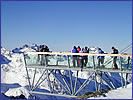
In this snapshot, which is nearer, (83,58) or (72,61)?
(83,58)

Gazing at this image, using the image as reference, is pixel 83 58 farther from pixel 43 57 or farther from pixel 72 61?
pixel 43 57

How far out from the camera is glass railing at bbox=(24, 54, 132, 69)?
1681 centimetres

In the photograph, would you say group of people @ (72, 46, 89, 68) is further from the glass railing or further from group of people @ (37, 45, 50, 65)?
group of people @ (37, 45, 50, 65)

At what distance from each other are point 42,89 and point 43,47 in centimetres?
13454

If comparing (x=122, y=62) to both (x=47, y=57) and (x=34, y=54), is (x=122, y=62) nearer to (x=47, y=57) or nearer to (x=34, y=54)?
(x=47, y=57)

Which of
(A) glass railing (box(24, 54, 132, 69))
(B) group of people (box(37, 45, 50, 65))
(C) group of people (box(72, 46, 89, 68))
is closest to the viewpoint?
(A) glass railing (box(24, 54, 132, 69))

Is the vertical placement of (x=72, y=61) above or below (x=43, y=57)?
below

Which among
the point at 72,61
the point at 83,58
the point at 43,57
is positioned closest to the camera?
the point at 83,58

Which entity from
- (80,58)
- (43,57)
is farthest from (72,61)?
(43,57)

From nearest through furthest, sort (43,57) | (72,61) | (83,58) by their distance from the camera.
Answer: (83,58)
(72,61)
(43,57)

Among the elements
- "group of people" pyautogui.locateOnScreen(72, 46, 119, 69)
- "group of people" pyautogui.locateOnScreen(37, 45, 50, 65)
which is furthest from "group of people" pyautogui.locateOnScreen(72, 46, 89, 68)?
"group of people" pyautogui.locateOnScreen(37, 45, 50, 65)

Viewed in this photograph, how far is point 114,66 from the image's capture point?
1708 centimetres

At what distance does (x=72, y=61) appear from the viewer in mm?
18219

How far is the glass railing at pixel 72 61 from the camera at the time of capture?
55.2 ft
